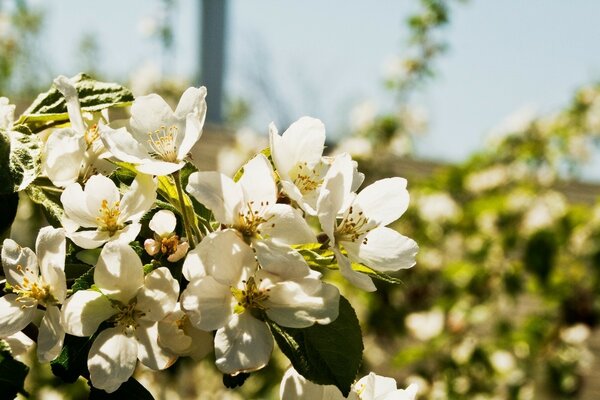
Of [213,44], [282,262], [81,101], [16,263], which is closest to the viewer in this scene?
[282,262]

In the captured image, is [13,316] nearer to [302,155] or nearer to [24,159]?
[24,159]

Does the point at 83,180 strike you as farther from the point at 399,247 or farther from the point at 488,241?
the point at 488,241

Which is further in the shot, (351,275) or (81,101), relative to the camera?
(81,101)

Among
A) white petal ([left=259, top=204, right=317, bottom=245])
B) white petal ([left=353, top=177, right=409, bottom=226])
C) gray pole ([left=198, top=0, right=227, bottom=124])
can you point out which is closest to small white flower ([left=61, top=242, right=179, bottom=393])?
white petal ([left=259, top=204, right=317, bottom=245])

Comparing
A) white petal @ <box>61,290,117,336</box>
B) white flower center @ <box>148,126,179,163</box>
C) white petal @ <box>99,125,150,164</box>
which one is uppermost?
white petal @ <box>99,125,150,164</box>

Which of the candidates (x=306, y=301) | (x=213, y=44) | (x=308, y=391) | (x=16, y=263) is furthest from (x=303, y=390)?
(x=213, y=44)

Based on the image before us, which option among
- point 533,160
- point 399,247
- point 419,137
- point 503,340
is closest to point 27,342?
Result: point 399,247

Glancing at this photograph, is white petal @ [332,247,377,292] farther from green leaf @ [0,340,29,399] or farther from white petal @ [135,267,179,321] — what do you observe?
green leaf @ [0,340,29,399]
